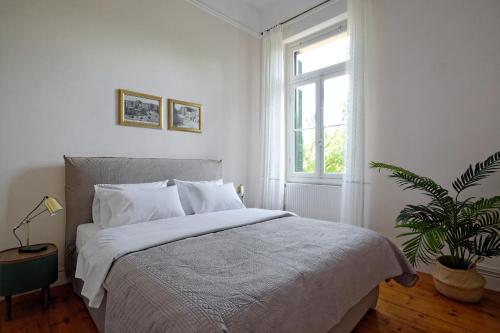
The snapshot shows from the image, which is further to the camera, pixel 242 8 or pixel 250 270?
pixel 242 8

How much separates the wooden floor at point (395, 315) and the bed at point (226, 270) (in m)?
0.13

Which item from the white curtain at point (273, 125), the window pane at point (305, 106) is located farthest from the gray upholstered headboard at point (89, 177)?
the window pane at point (305, 106)

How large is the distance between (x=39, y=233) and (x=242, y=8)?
147 inches

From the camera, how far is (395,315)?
176 cm

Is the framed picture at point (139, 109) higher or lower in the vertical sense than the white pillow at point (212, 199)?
higher

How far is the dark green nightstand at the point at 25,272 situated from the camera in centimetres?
162

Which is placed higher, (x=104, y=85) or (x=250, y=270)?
(x=104, y=85)

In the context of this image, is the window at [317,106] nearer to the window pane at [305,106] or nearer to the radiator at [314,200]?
the window pane at [305,106]

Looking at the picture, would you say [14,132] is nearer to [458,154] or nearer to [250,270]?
[250,270]

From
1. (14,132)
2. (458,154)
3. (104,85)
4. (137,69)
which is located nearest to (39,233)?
(14,132)

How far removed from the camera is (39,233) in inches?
83.3

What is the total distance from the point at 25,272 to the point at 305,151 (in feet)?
10.2

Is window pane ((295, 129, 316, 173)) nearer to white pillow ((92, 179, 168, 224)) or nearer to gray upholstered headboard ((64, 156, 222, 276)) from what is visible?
gray upholstered headboard ((64, 156, 222, 276))

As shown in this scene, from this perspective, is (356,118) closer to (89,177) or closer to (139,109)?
(139,109)
